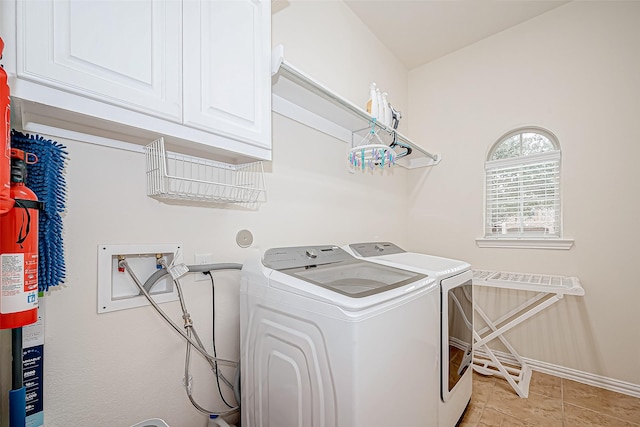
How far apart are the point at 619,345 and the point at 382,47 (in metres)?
3.23

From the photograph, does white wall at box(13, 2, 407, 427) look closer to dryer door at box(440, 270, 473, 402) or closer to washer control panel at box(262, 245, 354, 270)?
washer control panel at box(262, 245, 354, 270)

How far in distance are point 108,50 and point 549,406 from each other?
3072 millimetres

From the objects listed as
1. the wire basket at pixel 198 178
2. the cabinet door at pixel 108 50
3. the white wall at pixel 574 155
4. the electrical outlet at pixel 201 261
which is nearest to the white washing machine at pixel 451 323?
the wire basket at pixel 198 178

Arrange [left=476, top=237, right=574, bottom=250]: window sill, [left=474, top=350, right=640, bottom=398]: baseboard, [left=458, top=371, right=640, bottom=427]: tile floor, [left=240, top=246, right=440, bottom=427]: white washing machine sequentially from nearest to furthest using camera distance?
[left=240, top=246, right=440, bottom=427]: white washing machine
[left=458, top=371, right=640, bottom=427]: tile floor
[left=474, top=350, right=640, bottom=398]: baseboard
[left=476, top=237, right=574, bottom=250]: window sill

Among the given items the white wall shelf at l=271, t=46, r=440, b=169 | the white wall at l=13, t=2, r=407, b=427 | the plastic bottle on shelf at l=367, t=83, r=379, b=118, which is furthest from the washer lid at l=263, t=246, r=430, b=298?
the plastic bottle on shelf at l=367, t=83, r=379, b=118

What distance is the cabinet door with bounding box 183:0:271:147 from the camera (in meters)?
1.00

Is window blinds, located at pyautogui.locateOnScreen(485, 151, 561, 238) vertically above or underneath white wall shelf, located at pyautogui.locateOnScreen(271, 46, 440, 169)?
underneath

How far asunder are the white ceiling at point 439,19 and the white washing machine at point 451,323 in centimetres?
206

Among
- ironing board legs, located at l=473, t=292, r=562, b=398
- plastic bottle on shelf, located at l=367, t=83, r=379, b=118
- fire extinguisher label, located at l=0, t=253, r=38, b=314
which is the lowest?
ironing board legs, located at l=473, t=292, r=562, b=398

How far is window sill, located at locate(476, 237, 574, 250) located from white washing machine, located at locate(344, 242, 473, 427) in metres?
1.11

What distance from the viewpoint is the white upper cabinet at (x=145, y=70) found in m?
0.70

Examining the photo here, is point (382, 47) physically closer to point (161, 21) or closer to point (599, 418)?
point (161, 21)

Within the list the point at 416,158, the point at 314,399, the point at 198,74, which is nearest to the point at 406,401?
the point at 314,399

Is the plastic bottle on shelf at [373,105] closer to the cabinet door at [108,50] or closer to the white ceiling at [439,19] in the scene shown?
the white ceiling at [439,19]
